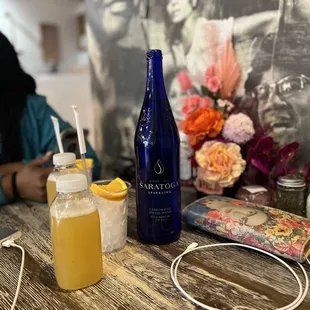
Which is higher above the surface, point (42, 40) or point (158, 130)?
point (42, 40)

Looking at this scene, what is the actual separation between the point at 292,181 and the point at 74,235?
47cm

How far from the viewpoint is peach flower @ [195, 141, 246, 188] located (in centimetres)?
86

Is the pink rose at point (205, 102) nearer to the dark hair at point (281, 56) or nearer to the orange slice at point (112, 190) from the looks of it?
the dark hair at point (281, 56)

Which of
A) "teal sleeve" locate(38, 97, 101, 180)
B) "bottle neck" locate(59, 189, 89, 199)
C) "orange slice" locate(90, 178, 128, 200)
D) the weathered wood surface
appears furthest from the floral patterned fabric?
"teal sleeve" locate(38, 97, 101, 180)

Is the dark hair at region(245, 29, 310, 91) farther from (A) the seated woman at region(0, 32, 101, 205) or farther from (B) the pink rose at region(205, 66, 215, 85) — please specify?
(A) the seated woman at region(0, 32, 101, 205)

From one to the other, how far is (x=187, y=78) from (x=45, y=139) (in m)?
0.54

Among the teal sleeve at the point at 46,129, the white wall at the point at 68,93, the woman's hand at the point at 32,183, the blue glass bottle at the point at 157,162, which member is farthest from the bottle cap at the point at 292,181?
the white wall at the point at 68,93

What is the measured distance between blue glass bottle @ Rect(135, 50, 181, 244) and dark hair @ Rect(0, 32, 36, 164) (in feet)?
2.22

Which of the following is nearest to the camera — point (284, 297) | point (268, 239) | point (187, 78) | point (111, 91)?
point (284, 297)

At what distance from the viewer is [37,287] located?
22.9 inches

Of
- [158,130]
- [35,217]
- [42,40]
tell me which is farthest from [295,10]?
[42,40]

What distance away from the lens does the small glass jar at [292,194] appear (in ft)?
2.53

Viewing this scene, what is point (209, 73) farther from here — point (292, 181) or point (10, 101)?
point (10, 101)

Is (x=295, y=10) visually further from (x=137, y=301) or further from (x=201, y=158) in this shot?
(x=137, y=301)
